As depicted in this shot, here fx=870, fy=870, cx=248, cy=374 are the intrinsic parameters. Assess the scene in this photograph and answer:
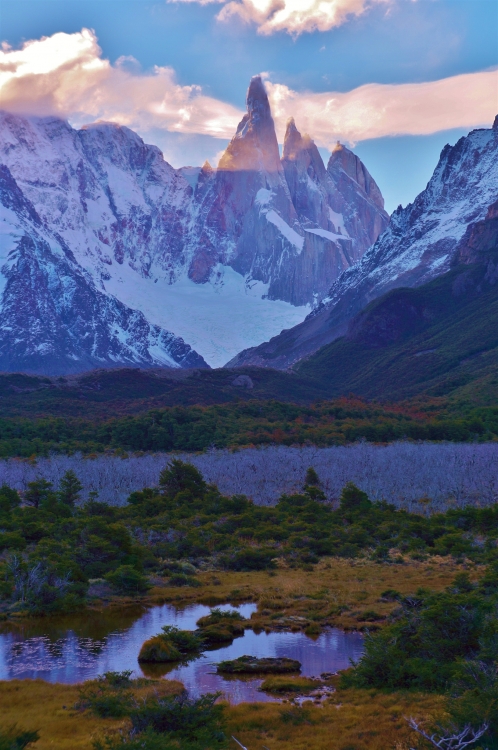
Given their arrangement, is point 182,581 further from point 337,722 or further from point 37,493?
point 37,493

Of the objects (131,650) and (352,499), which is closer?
(131,650)

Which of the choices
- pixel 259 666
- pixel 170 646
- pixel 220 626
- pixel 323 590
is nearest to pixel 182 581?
pixel 323 590

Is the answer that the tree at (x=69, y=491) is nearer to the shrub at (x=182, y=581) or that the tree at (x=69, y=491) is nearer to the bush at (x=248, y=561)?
the bush at (x=248, y=561)

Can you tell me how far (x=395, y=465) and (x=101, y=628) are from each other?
46.8 meters

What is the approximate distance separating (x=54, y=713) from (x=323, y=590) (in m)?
17.0

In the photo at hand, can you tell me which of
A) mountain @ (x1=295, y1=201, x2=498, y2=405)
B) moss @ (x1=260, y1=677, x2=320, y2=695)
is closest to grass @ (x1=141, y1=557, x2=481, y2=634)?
moss @ (x1=260, y1=677, x2=320, y2=695)

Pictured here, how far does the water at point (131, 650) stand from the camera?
26.5 m

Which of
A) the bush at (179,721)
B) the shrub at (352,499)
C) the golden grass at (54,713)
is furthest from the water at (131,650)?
the shrub at (352,499)

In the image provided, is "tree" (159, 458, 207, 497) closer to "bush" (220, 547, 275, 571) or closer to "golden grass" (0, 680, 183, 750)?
"bush" (220, 547, 275, 571)

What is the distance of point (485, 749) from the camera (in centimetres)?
1869

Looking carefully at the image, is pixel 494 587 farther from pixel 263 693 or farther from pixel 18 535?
pixel 18 535

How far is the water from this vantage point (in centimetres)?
2655

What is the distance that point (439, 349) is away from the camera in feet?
552

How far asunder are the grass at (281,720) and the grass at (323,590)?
851 centimetres
